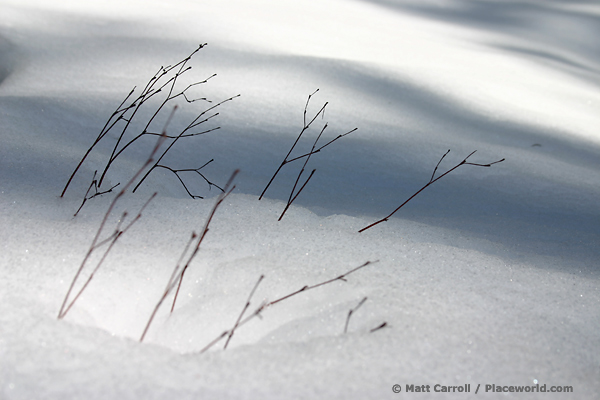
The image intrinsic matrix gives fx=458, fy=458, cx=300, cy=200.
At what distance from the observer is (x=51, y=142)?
4.66 ft

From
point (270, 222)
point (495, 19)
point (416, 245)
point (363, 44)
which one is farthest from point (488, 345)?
point (495, 19)

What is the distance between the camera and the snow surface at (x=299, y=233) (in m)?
0.69

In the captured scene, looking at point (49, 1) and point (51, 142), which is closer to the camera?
point (51, 142)

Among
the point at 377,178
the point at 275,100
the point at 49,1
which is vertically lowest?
the point at 377,178

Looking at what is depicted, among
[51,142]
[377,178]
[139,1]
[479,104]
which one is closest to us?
[51,142]

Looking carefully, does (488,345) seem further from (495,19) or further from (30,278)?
(495,19)

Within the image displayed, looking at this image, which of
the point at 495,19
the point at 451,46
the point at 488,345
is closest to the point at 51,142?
the point at 488,345

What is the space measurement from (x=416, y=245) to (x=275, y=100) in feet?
3.81

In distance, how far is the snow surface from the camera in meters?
0.69

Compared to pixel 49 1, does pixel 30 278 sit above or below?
below

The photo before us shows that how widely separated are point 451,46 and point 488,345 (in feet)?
12.2

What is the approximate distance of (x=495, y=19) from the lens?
Result: 21.1 feet

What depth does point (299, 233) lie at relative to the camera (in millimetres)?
1077

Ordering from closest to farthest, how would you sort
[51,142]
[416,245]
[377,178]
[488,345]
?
[488,345] → [416,245] → [51,142] → [377,178]
